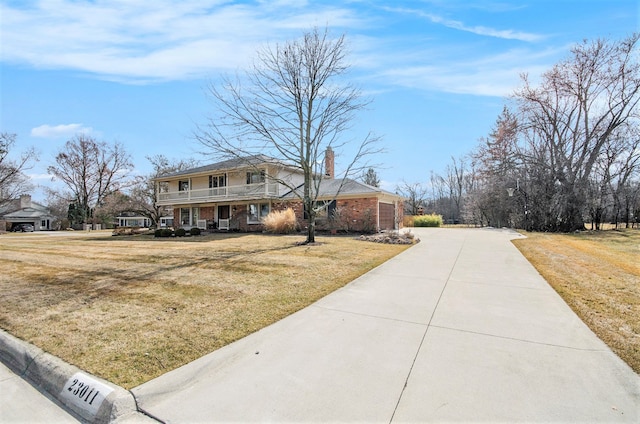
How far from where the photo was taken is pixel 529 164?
2366cm

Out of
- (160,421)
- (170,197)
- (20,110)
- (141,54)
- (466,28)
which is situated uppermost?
(466,28)

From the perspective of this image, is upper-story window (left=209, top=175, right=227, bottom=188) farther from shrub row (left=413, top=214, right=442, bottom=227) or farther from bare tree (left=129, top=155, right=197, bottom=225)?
shrub row (left=413, top=214, right=442, bottom=227)

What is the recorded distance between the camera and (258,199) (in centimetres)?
2216

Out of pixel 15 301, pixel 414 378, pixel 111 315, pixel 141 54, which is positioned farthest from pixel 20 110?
pixel 414 378

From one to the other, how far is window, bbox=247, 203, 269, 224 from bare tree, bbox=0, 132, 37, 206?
2912 cm

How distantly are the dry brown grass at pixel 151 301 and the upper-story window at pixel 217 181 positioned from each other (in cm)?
1574

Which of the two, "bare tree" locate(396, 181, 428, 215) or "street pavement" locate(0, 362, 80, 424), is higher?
"bare tree" locate(396, 181, 428, 215)

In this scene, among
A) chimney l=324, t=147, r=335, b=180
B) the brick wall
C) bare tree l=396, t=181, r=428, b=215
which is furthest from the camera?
bare tree l=396, t=181, r=428, b=215

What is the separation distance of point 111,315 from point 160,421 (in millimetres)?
2753

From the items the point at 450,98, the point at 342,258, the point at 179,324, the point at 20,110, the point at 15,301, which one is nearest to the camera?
the point at 179,324

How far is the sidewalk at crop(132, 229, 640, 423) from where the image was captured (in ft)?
7.66

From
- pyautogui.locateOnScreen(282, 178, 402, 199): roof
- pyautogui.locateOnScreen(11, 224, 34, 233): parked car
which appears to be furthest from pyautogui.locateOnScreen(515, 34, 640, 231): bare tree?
pyautogui.locateOnScreen(11, 224, 34, 233): parked car

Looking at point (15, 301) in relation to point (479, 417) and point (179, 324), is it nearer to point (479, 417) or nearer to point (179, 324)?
point (179, 324)

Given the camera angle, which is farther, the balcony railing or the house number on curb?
the balcony railing
